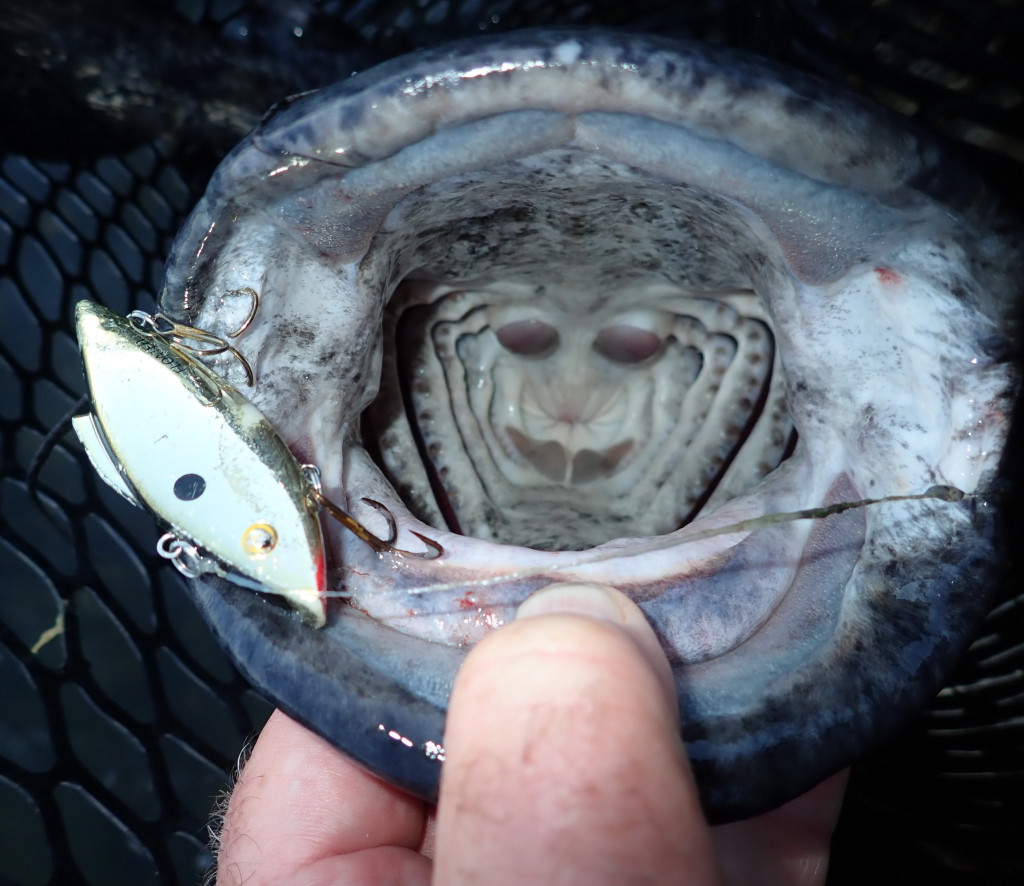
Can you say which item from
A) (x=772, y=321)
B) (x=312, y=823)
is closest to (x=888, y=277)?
(x=772, y=321)

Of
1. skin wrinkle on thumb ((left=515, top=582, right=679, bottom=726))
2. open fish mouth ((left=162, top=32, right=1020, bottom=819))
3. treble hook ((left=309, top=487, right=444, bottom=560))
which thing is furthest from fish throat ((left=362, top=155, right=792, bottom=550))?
skin wrinkle on thumb ((left=515, top=582, right=679, bottom=726))

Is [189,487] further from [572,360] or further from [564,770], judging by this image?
[572,360]

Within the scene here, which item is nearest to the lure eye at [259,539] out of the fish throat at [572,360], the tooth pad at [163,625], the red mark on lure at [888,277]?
the fish throat at [572,360]

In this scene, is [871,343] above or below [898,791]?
above

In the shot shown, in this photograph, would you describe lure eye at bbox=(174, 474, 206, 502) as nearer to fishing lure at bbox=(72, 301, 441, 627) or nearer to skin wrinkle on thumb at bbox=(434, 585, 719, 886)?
fishing lure at bbox=(72, 301, 441, 627)

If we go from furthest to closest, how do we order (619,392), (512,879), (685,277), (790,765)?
(619,392), (685,277), (790,765), (512,879)

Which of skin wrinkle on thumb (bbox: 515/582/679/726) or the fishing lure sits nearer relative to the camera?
skin wrinkle on thumb (bbox: 515/582/679/726)

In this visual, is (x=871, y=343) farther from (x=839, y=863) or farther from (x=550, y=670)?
(x=839, y=863)

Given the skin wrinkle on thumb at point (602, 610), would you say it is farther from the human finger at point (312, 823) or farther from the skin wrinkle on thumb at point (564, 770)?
the human finger at point (312, 823)

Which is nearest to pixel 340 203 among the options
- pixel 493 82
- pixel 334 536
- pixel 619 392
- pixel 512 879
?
pixel 493 82
